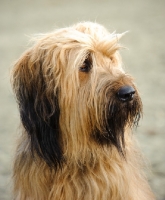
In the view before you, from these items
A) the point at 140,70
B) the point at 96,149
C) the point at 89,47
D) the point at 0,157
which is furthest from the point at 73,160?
the point at 140,70

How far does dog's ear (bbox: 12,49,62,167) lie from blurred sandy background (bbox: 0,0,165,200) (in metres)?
0.26

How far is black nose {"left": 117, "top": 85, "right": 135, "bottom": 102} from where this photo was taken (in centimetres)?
294

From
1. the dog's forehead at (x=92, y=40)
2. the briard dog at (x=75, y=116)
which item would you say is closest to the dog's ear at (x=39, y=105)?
the briard dog at (x=75, y=116)

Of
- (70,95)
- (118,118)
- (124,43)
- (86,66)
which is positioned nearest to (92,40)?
(86,66)

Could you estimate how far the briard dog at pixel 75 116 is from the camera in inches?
121

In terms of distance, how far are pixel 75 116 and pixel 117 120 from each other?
23cm

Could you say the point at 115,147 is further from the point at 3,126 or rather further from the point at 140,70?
the point at 140,70

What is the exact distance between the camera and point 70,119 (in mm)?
3119

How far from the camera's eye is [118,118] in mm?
3080

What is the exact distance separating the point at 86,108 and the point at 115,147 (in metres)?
0.34

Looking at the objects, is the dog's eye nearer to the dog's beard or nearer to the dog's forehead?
the dog's forehead

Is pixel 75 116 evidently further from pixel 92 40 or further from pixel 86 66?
pixel 92 40

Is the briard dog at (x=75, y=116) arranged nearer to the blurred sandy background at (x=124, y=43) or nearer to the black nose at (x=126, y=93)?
the black nose at (x=126, y=93)

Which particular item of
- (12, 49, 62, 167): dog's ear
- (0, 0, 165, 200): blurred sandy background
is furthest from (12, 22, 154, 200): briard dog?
(0, 0, 165, 200): blurred sandy background
